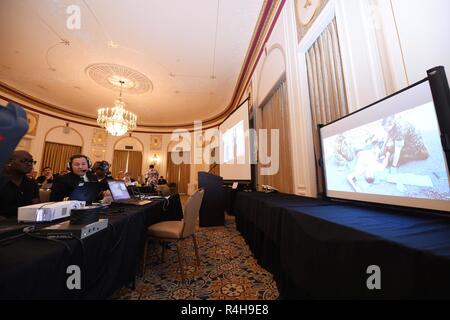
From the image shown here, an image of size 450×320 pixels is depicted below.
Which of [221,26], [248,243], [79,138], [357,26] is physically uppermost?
[221,26]

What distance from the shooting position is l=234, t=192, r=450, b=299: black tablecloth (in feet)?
1.54

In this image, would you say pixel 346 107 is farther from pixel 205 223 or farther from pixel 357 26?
pixel 205 223

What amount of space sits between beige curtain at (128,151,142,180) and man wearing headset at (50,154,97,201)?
775cm

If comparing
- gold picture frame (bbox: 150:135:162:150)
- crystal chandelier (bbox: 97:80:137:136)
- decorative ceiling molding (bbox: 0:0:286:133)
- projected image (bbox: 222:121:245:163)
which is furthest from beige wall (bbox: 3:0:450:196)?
gold picture frame (bbox: 150:135:162:150)

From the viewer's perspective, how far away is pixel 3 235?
0.74 m

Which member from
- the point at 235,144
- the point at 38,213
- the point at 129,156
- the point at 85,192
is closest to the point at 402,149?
the point at 38,213

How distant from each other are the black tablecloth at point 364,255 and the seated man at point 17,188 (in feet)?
7.49

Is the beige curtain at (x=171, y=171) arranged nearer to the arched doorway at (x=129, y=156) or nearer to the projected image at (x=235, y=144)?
the arched doorway at (x=129, y=156)

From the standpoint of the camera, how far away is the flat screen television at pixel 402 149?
76 cm

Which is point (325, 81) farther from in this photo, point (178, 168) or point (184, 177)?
point (178, 168)

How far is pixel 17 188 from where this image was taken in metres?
1.59

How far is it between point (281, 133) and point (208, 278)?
2330 millimetres

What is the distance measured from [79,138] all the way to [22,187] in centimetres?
820
